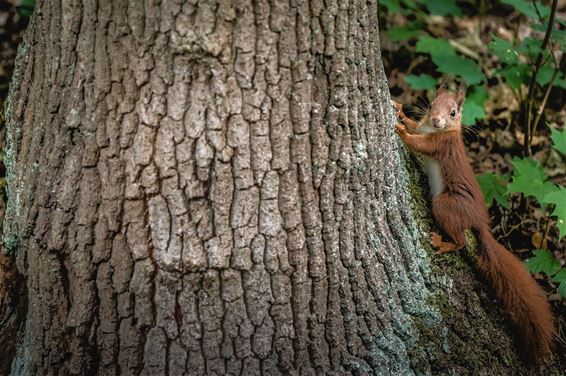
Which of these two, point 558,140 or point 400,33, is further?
point 400,33

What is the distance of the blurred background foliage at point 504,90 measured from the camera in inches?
129

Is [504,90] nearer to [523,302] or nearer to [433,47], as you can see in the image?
[433,47]

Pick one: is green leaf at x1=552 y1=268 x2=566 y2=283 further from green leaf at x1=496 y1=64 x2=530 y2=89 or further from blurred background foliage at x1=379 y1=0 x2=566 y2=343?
green leaf at x1=496 y1=64 x2=530 y2=89

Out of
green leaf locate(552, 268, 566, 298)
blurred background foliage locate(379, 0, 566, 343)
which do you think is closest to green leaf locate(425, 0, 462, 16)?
blurred background foliage locate(379, 0, 566, 343)

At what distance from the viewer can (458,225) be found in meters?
2.53

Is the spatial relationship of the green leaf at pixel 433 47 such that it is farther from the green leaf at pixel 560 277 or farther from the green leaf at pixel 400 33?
the green leaf at pixel 560 277

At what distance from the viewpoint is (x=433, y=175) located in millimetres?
2730

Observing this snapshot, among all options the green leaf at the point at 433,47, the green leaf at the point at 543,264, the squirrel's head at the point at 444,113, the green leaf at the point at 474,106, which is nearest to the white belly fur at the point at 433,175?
the squirrel's head at the point at 444,113

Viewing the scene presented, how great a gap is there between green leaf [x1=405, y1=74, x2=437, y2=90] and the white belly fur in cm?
131

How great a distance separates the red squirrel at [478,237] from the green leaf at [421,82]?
1.22 meters

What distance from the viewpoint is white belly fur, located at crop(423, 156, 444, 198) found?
2656mm

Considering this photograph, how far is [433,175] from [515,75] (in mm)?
1381

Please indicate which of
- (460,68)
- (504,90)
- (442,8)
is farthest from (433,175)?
(504,90)

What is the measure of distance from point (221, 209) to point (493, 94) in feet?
10.8
